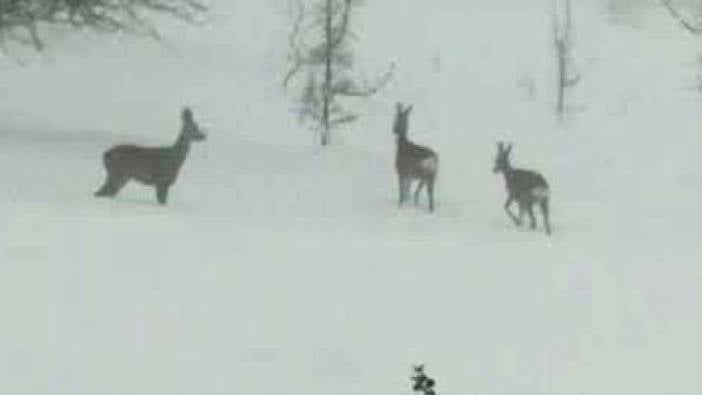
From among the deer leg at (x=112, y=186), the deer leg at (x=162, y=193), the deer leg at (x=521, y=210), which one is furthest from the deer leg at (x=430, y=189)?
the deer leg at (x=112, y=186)

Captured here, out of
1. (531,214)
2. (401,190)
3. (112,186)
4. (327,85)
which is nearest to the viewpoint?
(112,186)

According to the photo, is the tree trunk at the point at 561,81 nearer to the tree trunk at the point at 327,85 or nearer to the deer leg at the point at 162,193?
the tree trunk at the point at 327,85

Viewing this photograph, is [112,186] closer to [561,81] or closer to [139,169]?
[139,169]

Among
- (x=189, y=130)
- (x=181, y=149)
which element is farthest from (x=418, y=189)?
(x=181, y=149)

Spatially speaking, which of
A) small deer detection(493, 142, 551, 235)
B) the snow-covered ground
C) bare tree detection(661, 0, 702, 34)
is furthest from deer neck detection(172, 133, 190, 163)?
bare tree detection(661, 0, 702, 34)

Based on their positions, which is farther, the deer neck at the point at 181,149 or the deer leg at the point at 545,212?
the deer leg at the point at 545,212

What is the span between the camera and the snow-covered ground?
1152 cm

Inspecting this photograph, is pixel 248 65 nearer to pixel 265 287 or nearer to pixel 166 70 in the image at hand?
pixel 166 70

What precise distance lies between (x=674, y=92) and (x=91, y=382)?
3017 centimetres

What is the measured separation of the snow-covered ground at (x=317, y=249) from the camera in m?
11.5

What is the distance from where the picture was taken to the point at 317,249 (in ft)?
49.6

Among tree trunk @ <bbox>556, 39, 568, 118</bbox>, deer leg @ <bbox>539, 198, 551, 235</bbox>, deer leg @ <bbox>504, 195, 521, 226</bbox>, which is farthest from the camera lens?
tree trunk @ <bbox>556, 39, 568, 118</bbox>

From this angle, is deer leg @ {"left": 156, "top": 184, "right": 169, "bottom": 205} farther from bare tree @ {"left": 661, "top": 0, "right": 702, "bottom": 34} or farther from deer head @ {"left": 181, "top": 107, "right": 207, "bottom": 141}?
bare tree @ {"left": 661, "top": 0, "right": 702, "bottom": 34}

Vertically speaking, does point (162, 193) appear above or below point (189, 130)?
below
